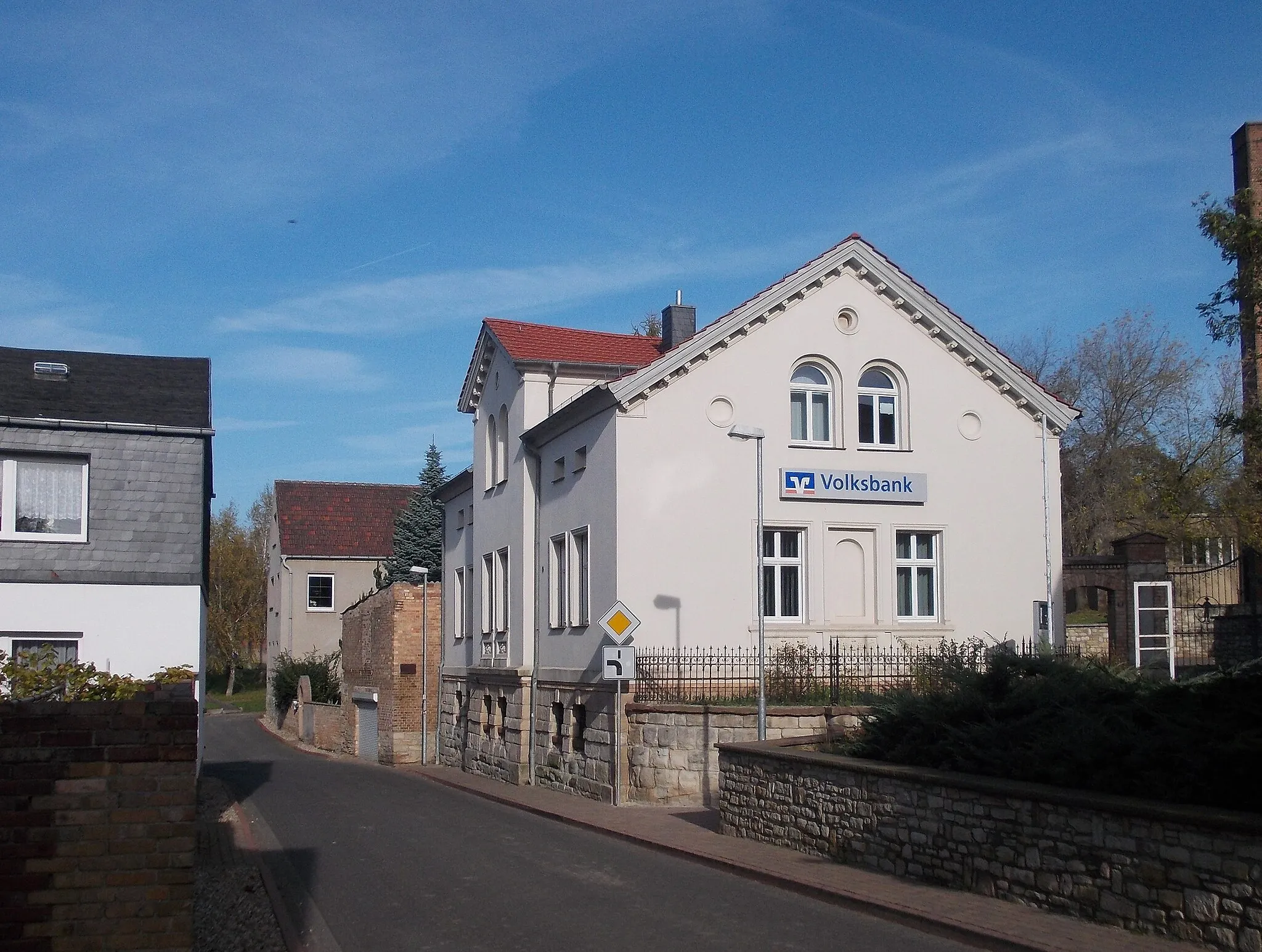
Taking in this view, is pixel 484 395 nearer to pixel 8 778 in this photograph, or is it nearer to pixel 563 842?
pixel 563 842

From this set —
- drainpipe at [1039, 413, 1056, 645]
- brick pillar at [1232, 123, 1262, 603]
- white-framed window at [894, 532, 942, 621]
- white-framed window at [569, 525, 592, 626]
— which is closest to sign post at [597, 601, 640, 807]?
white-framed window at [569, 525, 592, 626]

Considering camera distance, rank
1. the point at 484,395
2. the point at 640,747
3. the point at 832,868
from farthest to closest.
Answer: the point at 484,395
the point at 640,747
the point at 832,868

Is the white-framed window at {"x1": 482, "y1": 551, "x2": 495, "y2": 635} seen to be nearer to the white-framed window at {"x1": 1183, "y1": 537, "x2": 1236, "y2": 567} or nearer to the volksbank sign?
the volksbank sign

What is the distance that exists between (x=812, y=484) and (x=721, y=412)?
217cm

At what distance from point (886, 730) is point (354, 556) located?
48830 mm

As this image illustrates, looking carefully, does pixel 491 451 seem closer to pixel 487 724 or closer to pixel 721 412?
pixel 487 724

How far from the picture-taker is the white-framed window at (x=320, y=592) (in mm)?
59312

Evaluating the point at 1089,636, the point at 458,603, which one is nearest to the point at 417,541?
the point at 458,603

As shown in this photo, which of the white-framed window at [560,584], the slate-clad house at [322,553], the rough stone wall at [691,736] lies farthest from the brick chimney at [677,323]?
the slate-clad house at [322,553]

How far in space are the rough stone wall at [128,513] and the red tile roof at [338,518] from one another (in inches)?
1590

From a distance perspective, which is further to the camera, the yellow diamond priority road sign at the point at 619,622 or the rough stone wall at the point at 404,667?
the rough stone wall at the point at 404,667

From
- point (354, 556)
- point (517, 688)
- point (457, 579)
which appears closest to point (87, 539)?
point (517, 688)

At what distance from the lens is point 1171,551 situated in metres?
38.2

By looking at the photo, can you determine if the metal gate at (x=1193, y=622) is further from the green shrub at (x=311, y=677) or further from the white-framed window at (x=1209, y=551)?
the green shrub at (x=311, y=677)
